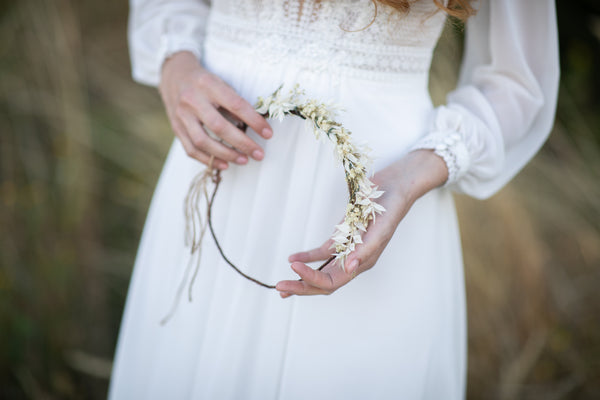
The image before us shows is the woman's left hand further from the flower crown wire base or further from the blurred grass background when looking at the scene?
the blurred grass background

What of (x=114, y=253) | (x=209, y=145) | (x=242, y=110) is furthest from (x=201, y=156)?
(x=114, y=253)

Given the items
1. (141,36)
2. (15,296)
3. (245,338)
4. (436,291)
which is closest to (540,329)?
(436,291)

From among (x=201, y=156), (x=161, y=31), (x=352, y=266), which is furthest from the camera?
(x=161, y=31)

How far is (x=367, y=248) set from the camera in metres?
0.82

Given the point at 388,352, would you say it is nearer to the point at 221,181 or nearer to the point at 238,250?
the point at 238,250

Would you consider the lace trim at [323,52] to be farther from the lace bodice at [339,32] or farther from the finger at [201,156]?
the finger at [201,156]

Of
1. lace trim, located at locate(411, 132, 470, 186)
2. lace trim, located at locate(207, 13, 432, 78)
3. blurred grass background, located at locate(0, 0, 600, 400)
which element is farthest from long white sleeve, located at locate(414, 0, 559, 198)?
blurred grass background, located at locate(0, 0, 600, 400)

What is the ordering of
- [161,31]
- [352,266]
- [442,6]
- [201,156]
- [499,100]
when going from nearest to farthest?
[352,266]
[442,6]
[201,156]
[499,100]
[161,31]

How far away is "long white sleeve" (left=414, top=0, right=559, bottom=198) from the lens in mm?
1056

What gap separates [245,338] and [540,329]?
214 cm

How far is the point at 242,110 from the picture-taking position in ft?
3.08

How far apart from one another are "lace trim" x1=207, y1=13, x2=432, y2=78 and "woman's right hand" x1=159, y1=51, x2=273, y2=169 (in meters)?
0.14

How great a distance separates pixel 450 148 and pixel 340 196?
29 cm

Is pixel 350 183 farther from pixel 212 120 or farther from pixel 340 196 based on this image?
pixel 212 120
